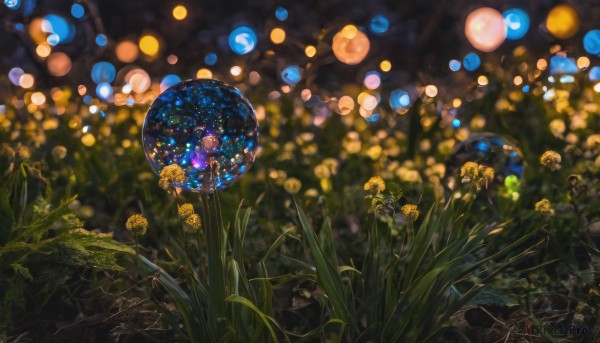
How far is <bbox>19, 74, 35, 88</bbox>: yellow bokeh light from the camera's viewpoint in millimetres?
6934

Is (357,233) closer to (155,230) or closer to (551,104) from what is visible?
(155,230)

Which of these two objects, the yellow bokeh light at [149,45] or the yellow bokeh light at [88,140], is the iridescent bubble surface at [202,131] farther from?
the yellow bokeh light at [149,45]

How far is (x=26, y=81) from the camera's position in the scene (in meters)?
6.95

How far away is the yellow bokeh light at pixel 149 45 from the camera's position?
8.12 meters

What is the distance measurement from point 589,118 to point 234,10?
194 inches

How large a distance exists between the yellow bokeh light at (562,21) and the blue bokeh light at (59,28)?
4292mm

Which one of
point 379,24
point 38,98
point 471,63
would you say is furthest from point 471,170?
→ point 379,24

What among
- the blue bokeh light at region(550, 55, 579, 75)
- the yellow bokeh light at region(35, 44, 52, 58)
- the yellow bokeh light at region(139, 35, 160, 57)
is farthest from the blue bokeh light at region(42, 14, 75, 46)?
the blue bokeh light at region(550, 55, 579, 75)

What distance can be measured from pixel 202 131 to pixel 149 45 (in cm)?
580

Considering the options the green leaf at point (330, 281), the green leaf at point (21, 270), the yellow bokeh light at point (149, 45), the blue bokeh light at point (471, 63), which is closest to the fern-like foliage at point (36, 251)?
the green leaf at point (21, 270)

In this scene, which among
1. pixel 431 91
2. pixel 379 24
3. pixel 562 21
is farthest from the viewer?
pixel 379 24

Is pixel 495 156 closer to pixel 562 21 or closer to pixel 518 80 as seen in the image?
pixel 518 80

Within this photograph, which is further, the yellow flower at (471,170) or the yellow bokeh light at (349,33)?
the yellow bokeh light at (349,33)

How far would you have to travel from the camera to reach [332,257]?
261cm
